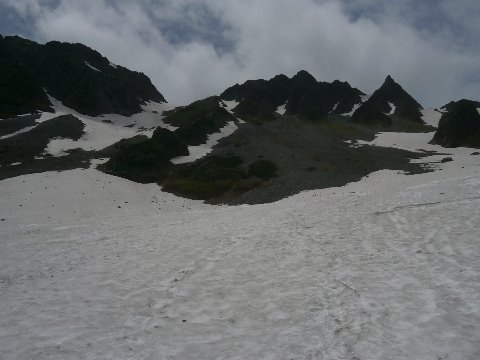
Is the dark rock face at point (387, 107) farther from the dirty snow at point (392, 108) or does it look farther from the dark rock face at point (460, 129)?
the dark rock face at point (460, 129)

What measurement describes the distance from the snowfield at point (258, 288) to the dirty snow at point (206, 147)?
A: 183 ft

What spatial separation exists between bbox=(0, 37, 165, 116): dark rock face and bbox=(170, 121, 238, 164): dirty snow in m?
58.8

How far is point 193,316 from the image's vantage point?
10562 millimetres

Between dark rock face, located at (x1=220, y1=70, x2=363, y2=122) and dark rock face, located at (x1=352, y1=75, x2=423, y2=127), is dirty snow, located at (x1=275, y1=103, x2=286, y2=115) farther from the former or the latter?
dark rock face, located at (x1=352, y1=75, x2=423, y2=127)

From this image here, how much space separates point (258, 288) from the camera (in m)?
12.7

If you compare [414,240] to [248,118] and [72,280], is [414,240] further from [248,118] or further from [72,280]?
[248,118]

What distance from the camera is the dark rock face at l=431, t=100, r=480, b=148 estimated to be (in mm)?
94688

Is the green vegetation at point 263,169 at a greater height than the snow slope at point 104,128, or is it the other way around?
the snow slope at point 104,128

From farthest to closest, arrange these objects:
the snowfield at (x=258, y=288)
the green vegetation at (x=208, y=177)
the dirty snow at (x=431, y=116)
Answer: the dirty snow at (x=431, y=116), the green vegetation at (x=208, y=177), the snowfield at (x=258, y=288)

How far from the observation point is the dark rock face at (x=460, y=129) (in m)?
94.7

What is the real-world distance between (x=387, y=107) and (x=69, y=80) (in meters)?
139

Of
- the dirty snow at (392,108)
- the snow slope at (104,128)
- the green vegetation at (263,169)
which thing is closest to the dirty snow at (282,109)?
the dirty snow at (392,108)

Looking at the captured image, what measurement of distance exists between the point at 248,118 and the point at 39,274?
135094 mm

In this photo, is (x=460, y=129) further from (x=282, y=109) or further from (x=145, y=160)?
(x=282, y=109)
